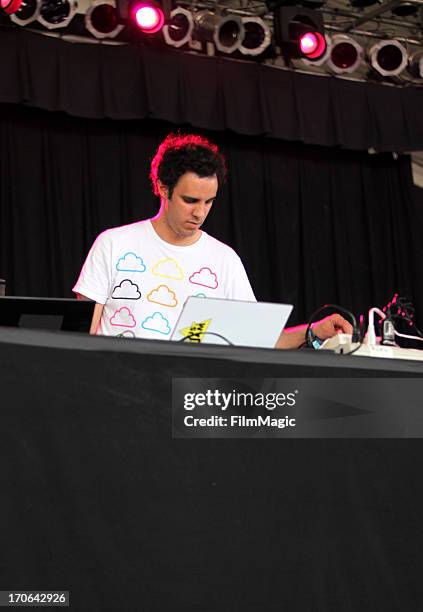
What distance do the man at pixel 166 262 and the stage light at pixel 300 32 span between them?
244 centimetres

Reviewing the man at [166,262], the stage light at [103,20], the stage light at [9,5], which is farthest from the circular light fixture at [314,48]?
the man at [166,262]

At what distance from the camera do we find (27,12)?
4.62 meters

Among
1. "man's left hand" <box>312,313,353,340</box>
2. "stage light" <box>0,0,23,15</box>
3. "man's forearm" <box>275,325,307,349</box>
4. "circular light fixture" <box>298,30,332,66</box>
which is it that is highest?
"circular light fixture" <box>298,30,332,66</box>

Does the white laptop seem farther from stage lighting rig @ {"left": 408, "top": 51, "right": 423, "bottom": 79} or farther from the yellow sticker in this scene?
stage lighting rig @ {"left": 408, "top": 51, "right": 423, "bottom": 79}

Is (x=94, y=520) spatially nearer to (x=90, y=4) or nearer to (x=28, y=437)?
(x=28, y=437)

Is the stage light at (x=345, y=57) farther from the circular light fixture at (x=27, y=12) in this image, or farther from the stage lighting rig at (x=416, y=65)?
the circular light fixture at (x=27, y=12)

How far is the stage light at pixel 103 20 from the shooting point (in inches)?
191

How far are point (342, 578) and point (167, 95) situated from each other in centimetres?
389

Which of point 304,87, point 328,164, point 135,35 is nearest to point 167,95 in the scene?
point 135,35

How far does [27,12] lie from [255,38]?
129cm

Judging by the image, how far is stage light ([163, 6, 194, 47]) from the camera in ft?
16.3

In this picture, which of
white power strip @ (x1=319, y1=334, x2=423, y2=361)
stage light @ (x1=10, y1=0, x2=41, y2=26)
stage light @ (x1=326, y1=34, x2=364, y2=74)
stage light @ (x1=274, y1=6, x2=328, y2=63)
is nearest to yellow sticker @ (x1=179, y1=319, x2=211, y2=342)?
white power strip @ (x1=319, y1=334, x2=423, y2=361)

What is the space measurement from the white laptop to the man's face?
86cm

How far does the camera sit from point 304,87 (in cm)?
545
